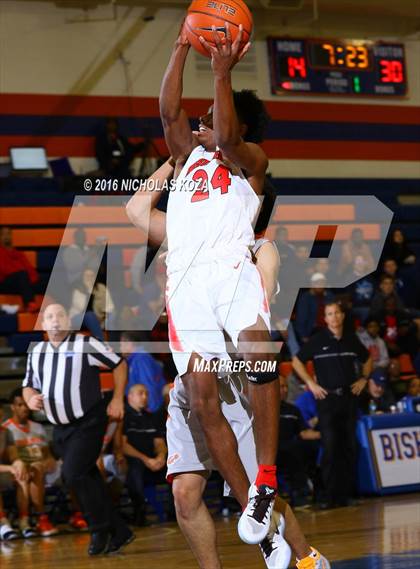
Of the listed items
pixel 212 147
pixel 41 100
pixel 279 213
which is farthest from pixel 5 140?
pixel 212 147

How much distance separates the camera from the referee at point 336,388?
9.77 m

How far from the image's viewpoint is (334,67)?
1714 centimetres

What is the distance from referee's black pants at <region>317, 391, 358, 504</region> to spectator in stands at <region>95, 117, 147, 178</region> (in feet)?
19.5

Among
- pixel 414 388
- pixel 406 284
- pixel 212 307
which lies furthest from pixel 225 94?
pixel 406 284

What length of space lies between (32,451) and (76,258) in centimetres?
335

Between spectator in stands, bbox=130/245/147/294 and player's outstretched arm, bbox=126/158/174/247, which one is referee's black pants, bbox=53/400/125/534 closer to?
player's outstretched arm, bbox=126/158/174/247

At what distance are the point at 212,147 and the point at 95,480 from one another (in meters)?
3.78

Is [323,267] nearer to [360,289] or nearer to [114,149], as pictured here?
[360,289]

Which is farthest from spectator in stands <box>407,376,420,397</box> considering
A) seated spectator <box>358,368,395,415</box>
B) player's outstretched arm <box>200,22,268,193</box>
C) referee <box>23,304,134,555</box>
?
player's outstretched arm <box>200,22,268,193</box>

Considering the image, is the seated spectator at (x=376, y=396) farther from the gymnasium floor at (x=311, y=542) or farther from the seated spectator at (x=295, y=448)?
the gymnasium floor at (x=311, y=542)

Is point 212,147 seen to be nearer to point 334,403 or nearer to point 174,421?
point 174,421

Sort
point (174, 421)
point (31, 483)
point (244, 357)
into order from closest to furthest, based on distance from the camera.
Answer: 1. point (244, 357)
2. point (174, 421)
3. point (31, 483)

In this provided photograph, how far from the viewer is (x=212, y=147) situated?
480cm

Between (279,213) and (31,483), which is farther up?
(31,483)
